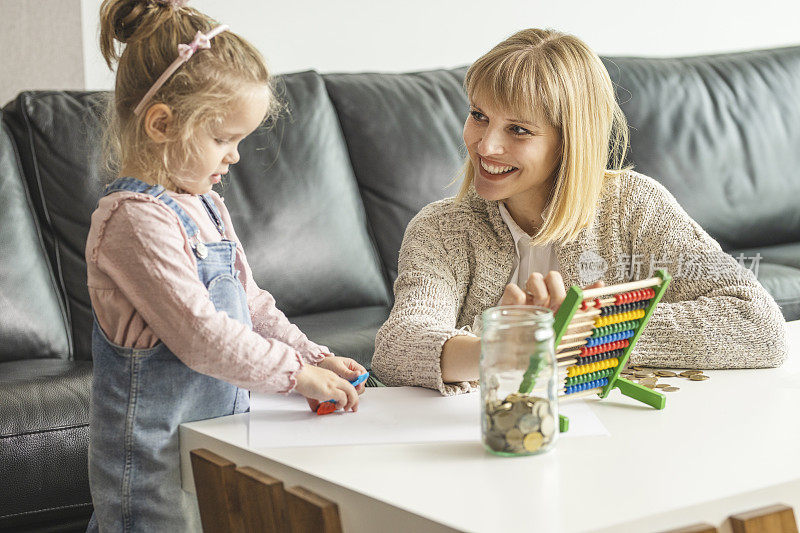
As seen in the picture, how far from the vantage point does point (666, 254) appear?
144 cm

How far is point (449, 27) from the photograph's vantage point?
129 inches

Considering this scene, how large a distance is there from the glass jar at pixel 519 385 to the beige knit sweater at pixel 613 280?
25 centimetres

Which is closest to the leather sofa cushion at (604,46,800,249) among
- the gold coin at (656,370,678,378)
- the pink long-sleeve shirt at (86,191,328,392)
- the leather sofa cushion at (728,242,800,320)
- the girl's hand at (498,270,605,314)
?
the leather sofa cushion at (728,242,800,320)

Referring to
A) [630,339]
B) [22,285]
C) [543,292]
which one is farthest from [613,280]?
[22,285]

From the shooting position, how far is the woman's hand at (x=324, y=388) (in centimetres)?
107

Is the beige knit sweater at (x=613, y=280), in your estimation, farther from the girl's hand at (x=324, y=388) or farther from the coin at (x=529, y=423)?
the coin at (x=529, y=423)

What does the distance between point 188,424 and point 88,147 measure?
4.03 ft

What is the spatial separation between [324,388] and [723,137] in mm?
2029

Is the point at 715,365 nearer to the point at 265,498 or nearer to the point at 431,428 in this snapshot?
the point at 431,428

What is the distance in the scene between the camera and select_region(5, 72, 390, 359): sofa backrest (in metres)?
2.11

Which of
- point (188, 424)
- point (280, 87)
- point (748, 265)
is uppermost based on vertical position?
point (280, 87)

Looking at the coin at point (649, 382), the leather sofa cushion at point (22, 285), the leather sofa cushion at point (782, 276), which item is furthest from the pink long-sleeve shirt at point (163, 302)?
the leather sofa cushion at point (782, 276)

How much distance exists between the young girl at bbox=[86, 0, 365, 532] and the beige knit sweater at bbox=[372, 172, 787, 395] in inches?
8.4

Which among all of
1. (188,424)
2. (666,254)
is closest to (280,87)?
(666,254)
